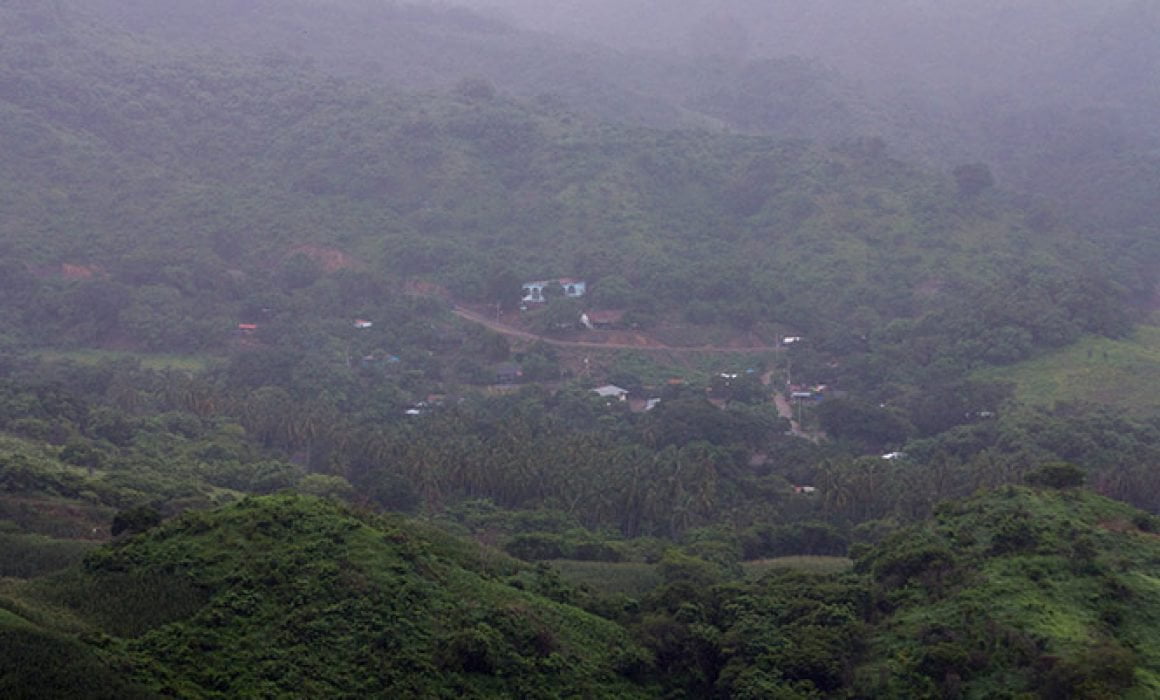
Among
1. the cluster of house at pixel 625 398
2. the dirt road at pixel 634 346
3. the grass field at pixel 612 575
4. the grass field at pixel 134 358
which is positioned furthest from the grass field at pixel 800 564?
the grass field at pixel 134 358

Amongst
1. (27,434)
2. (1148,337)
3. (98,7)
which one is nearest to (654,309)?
(1148,337)

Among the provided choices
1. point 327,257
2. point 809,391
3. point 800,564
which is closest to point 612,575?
point 800,564

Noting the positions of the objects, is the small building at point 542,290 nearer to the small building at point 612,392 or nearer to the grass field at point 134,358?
the small building at point 612,392

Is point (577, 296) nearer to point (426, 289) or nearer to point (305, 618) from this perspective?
point (426, 289)

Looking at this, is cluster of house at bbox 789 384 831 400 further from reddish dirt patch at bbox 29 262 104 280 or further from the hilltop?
reddish dirt patch at bbox 29 262 104 280

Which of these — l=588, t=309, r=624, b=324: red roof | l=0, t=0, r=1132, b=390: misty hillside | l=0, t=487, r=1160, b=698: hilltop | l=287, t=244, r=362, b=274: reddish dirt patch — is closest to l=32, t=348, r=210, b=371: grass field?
l=0, t=0, r=1132, b=390: misty hillside

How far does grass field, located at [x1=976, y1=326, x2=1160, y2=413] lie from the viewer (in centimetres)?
5194

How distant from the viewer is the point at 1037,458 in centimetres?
4156

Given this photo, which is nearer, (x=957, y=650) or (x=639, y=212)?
(x=957, y=650)

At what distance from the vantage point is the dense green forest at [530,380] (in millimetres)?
22766

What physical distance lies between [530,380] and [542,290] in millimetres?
10191

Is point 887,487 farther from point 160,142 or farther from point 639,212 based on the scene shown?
point 160,142

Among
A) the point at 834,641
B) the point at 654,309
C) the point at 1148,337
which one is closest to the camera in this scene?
the point at 834,641

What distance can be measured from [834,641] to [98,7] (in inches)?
3738
